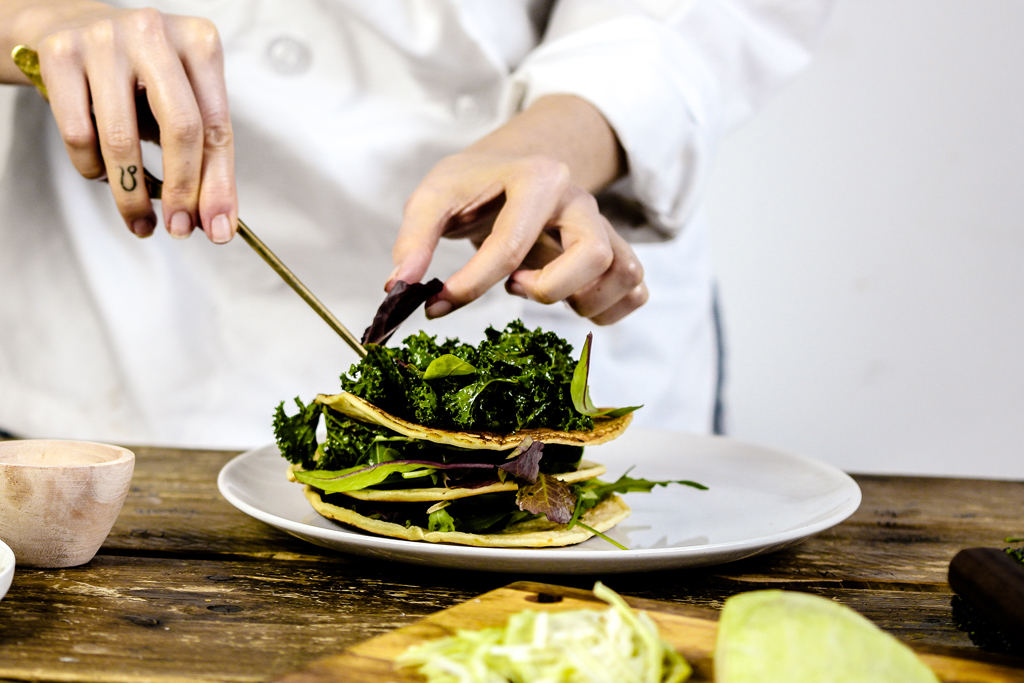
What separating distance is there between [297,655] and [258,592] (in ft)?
0.56

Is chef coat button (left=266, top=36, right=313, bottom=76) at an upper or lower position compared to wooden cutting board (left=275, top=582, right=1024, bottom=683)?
upper

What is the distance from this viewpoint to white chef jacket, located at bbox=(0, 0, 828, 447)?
68.8 inches

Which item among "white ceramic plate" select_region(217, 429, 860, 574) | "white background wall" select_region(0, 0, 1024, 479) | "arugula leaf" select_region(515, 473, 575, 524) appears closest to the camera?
"white ceramic plate" select_region(217, 429, 860, 574)

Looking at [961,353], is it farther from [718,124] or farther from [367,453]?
[367,453]

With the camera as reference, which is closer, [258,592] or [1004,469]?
[258,592]

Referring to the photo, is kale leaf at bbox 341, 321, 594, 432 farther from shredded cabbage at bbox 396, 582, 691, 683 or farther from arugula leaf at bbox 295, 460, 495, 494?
shredded cabbage at bbox 396, 582, 691, 683

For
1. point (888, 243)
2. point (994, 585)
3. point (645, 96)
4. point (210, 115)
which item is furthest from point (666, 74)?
point (888, 243)

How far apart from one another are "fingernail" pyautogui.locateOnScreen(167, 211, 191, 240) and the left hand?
0.97 ft

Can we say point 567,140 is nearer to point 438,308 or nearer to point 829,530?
point 438,308

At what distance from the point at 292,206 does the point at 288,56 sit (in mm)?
311

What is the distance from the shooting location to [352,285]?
1.84m

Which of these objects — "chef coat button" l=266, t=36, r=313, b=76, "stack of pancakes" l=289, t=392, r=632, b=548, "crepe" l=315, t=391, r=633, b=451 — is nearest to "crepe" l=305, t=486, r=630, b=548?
"stack of pancakes" l=289, t=392, r=632, b=548

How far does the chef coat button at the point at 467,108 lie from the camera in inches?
72.5

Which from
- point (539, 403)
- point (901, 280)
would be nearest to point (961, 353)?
point (901, 280)
